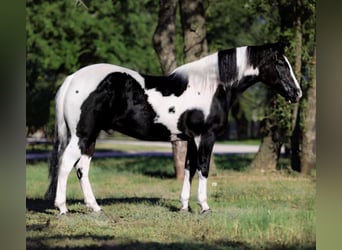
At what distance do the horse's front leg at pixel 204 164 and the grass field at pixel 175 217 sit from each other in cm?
11

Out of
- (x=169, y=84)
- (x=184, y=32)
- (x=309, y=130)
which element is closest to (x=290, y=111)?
(x=309, y=130)

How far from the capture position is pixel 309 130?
7.14 m

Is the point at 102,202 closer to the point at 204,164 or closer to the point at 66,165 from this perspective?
the point at 66,165

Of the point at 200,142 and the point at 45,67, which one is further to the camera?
the point at 45,67

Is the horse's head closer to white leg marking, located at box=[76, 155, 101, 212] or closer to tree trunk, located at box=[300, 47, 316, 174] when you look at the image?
tree trunk, located at box=[300, 47, 316, 174]

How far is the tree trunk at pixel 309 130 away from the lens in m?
6.89

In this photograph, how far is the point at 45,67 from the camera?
902 cm

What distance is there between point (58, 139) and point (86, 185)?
53cm

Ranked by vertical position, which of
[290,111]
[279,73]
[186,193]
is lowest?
[186,193]

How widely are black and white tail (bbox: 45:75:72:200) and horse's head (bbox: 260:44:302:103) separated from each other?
193 cm

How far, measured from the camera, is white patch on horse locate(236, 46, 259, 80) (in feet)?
18.7
